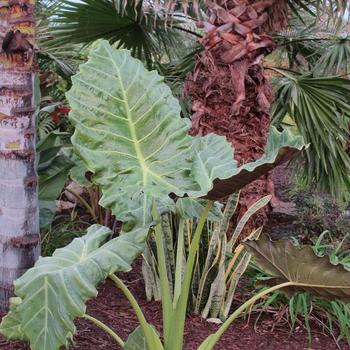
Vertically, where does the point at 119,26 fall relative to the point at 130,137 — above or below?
above

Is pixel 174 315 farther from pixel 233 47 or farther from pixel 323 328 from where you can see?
pixel 233 47

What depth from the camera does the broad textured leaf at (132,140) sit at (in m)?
2.40

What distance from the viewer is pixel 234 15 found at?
4.39 meters

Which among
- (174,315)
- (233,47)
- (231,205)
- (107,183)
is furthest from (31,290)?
(233,47)

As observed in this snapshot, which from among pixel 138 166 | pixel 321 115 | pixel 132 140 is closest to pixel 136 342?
pixel 138 166

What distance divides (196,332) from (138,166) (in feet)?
4.08

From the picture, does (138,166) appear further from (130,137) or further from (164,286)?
(164,286)

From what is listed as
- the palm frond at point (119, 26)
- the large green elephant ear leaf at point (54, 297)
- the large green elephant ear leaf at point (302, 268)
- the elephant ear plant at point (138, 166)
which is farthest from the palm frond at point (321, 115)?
the large green elephant ear leaf at point (54, 297)

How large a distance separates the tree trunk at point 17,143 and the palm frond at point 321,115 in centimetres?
258

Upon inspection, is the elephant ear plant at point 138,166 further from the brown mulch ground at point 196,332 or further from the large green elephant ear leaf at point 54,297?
the brown mulch ground at point 196,332

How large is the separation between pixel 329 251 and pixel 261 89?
4.34 feet

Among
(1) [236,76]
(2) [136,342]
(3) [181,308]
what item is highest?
(1) [236,76]

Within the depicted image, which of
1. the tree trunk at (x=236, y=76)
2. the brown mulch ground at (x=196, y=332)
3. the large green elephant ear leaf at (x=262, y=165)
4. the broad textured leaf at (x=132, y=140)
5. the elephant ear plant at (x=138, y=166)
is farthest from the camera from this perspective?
the tree trunk at (x=236, y=76)

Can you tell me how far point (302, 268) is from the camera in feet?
8.11
